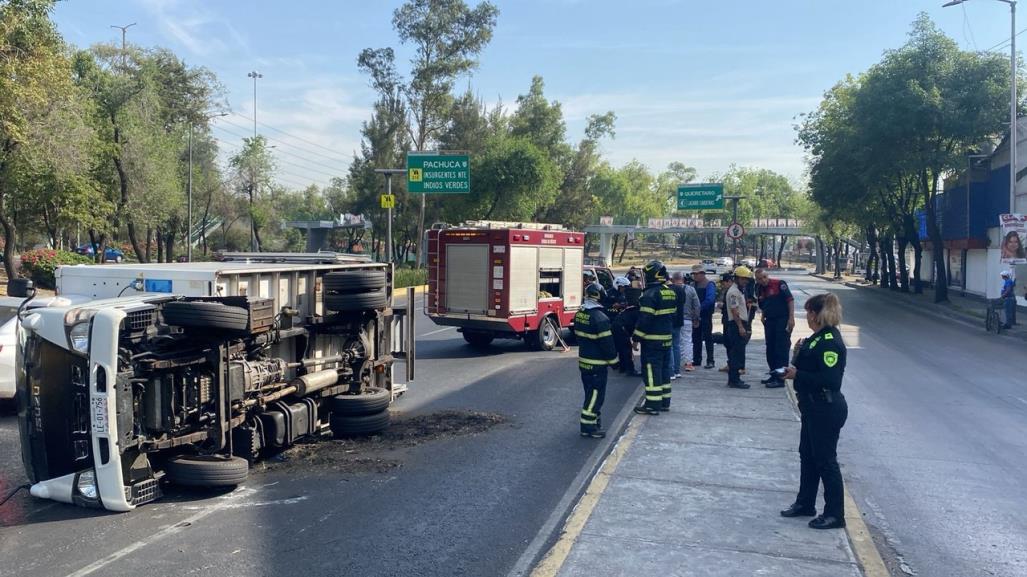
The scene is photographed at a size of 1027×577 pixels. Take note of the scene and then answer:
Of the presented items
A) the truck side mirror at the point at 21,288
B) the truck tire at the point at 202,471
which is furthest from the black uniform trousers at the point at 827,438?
the truck side mirror at the point at 21,288

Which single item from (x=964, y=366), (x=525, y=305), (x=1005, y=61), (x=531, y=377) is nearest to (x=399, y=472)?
(x=531, y=377)

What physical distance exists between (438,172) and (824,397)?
26031mm

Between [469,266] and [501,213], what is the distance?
93.8 feet

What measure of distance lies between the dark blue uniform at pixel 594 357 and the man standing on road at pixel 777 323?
3550 mm

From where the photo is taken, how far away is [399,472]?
734 cm

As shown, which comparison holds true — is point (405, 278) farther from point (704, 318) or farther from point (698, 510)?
point (698, 510)

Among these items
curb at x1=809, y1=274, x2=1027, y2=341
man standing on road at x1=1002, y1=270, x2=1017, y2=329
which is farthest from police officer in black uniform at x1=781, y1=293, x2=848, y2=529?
man standing on road at x1=1002, y1=270, x2=1017, y2=329

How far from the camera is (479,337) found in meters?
16.5

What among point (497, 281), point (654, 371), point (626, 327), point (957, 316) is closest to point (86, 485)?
point (654, 371)

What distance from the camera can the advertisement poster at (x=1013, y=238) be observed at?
2223 centimetres

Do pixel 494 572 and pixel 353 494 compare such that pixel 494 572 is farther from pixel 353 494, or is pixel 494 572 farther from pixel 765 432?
pixel 765 432

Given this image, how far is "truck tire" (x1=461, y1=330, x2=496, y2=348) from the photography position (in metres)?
16.4

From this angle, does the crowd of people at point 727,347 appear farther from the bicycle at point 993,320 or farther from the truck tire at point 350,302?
the bicycle at point 993,320

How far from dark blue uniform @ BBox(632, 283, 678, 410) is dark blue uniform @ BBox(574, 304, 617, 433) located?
104 cm
